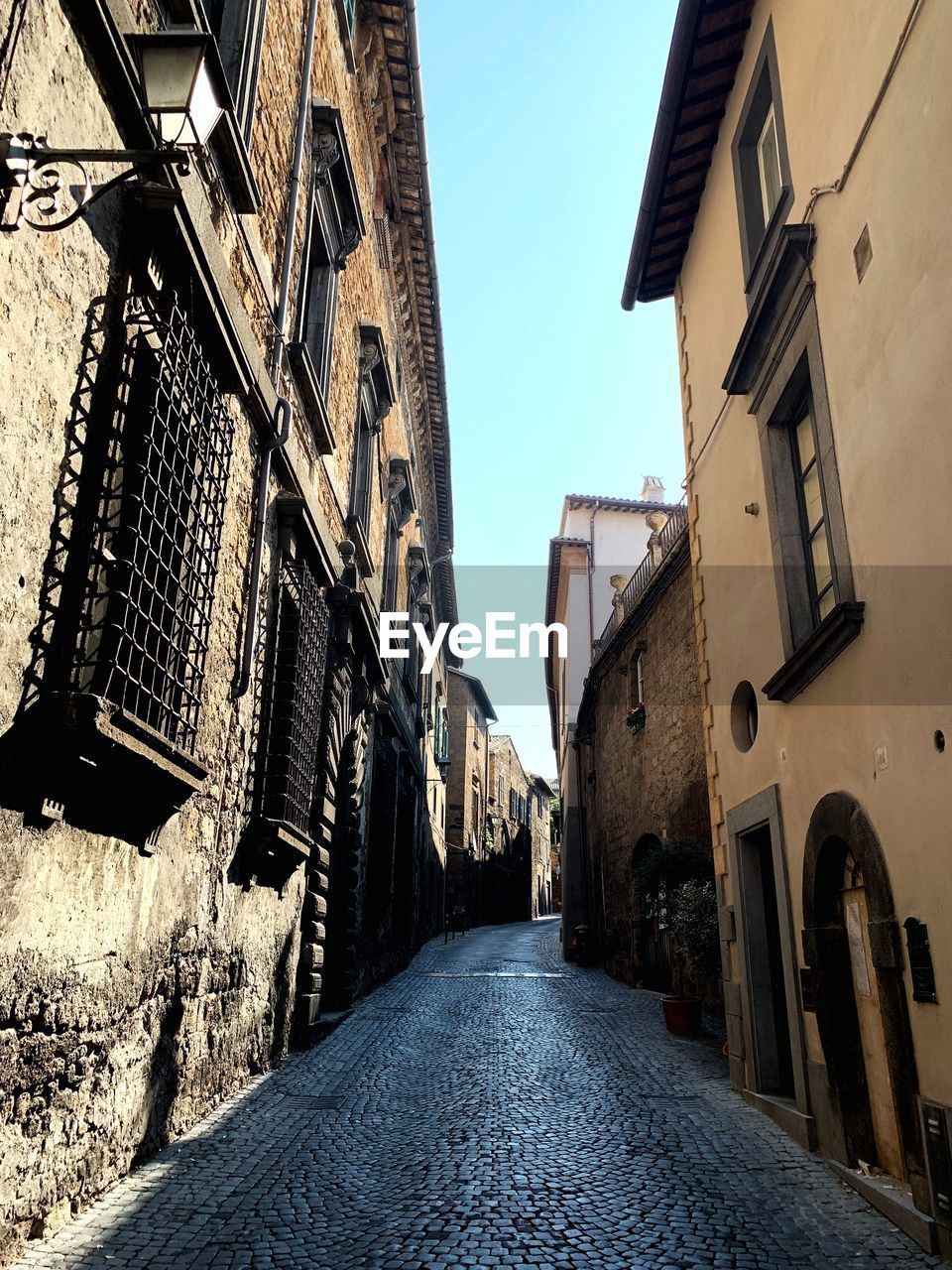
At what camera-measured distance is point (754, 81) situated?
22.3 ft

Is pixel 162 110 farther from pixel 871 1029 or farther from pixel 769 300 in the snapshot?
pixel 871 1029

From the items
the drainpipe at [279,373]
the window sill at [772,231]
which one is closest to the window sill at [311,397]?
the drainpipe at [279,373]

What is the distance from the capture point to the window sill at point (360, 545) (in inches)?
386

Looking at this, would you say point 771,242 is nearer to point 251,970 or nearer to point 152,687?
point 152,687

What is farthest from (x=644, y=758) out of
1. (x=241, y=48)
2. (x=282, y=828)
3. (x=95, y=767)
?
(x=95, y=767)

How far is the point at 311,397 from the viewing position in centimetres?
751

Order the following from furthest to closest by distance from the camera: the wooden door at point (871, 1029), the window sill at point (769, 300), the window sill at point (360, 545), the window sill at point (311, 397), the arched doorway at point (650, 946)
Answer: the arched doorway at point (650, 946), the window sill at point (360, 545), the window sill at point (311, 397), the window sill at point (769, 300), the wooden door at point (871, 1029)

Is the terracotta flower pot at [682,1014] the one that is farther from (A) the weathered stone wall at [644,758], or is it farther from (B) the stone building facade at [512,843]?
(B) the stone building facade at [512,843]

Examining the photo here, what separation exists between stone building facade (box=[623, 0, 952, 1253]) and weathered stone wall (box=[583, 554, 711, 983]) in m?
3.24

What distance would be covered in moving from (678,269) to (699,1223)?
8153 millimetres

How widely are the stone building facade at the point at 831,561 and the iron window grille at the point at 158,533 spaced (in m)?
3.28

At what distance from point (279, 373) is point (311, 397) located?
96cm

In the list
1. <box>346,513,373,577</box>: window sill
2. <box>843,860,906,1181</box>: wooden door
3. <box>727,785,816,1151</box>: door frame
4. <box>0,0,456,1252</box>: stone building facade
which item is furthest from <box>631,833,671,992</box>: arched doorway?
<box>843,860,906,1181</box>: wooden door

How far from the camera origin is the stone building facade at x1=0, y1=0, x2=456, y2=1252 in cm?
321
